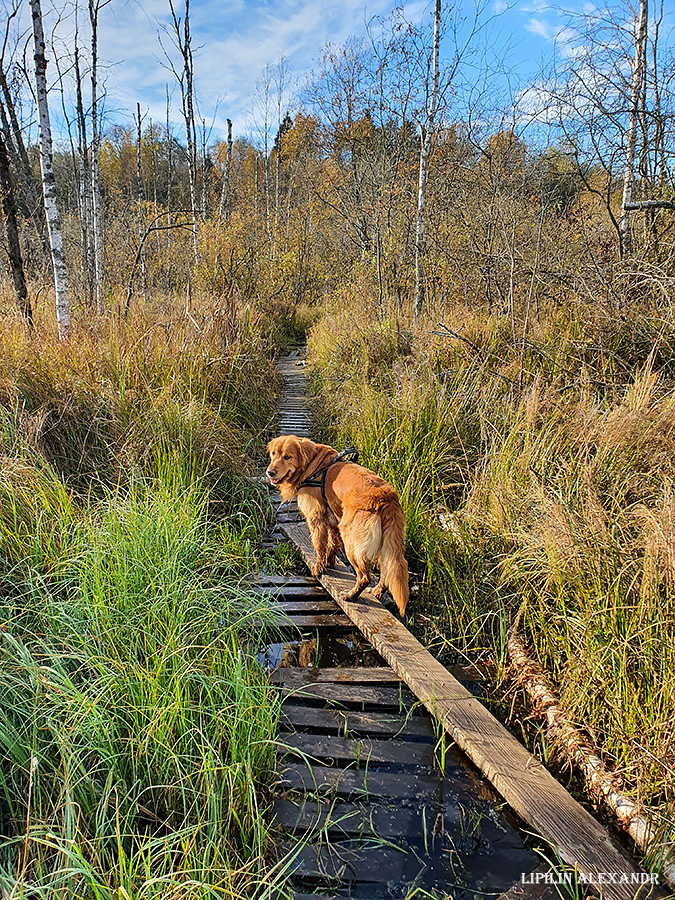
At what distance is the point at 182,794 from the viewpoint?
6.14 ft

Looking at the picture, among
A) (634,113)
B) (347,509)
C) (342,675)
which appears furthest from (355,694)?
(634,113)

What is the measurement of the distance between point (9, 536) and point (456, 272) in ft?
26.6

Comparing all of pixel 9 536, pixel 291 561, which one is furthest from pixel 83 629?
pixel 291 561

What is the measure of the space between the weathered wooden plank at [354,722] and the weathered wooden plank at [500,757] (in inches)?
4.6

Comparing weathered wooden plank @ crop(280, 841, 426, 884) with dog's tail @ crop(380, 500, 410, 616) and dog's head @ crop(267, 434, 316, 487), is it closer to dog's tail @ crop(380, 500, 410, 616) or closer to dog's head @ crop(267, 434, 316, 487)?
dog's tail @ crop(380, 500, 410, 616)

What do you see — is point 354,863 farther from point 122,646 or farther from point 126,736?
point 122,646

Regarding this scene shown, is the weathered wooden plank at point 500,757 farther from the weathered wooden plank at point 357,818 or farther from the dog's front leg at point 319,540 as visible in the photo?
the dog's front leg at point 319,540

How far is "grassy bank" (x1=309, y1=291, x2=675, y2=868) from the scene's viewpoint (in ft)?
7.11

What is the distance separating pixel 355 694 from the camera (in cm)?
270

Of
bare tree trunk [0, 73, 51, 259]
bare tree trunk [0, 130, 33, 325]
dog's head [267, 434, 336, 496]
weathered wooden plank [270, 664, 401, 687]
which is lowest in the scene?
weathered wooden plank [270, 664, 401, 687]

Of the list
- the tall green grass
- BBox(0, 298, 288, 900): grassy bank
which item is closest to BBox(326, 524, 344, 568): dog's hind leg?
BBox(0, 298, 288, 900): grassy bank

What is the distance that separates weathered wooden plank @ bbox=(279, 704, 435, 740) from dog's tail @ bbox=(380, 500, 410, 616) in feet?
1.98

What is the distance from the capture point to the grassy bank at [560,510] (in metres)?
2.17

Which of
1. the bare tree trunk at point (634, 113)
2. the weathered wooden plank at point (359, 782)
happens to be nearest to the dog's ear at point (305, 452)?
the weathered wooden plank at point (359, 782)
